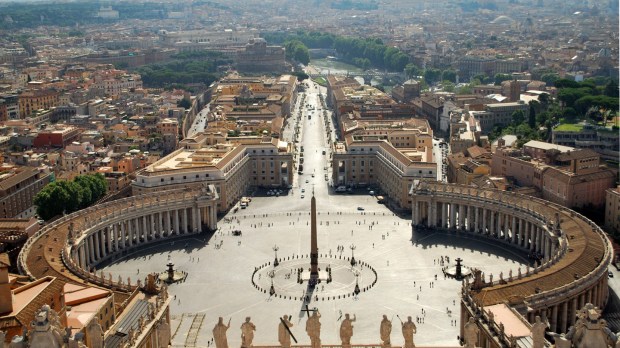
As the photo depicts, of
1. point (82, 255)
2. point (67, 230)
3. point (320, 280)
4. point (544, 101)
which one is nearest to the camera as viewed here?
point (320, 280)

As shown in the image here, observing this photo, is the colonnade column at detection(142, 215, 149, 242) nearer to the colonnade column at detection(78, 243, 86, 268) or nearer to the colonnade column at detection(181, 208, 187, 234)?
the colonnade column at detection(181, 208, 187, 234)

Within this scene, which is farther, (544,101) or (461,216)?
(544,101)

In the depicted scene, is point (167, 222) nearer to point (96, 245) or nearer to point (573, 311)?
point (96, 245)

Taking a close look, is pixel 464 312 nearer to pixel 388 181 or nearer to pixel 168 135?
pixel 388 181

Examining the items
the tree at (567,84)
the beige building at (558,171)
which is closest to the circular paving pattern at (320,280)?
the beige building at (558,171)

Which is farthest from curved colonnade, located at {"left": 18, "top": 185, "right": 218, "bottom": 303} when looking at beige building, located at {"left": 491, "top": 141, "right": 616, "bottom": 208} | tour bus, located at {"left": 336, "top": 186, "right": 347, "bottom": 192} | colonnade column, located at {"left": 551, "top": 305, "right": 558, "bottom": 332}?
beige building, located at {"left": 491, "top": 141, "right": 616, "bottom": 208}

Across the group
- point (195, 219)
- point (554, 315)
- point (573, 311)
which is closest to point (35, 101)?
point (195, 219)
